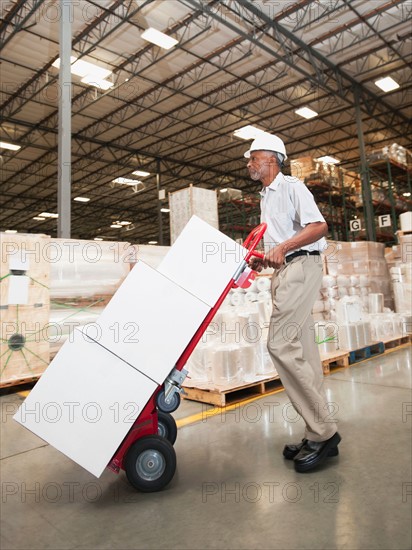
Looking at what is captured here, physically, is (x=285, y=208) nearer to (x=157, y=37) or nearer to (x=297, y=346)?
(x=297, y=346)

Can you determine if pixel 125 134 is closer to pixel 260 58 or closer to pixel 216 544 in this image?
pixel 260 58

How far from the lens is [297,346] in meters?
2.30

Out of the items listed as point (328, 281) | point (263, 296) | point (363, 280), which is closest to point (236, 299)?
point (263, 296)

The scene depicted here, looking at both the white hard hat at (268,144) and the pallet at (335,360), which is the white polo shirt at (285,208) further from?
the pallet at (335,360)

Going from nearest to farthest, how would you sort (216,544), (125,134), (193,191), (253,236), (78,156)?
(216,544)
(253,236)
(193,191)
(125,134)
(78,156)

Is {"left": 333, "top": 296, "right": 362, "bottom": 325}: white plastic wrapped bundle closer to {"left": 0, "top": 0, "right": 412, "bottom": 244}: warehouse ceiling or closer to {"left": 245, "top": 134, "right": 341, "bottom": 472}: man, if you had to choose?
{"left": 245, "top": 134, "right": 341, "bottom": 472}: man

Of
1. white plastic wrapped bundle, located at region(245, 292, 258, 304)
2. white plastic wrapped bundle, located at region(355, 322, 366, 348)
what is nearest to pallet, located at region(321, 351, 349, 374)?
white plastic wrapped bundle, located at region(355, 322, 366, 348)

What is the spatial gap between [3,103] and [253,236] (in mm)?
13650

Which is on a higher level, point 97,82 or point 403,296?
point 97,82

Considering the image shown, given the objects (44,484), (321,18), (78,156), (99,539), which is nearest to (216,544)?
(99,539)

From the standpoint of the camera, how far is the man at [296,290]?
2.28 metres

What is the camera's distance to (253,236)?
237cm

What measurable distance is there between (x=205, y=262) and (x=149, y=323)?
43 cm

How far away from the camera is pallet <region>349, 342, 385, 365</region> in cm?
543
